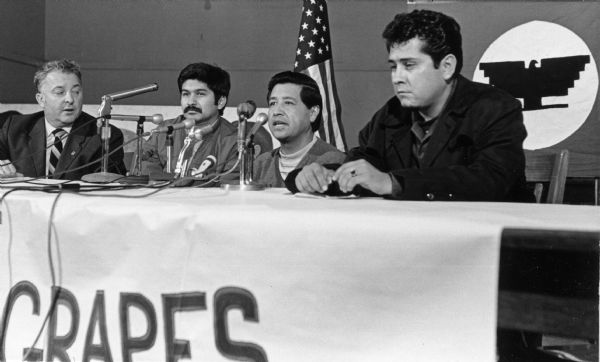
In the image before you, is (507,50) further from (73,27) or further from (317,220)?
(73,27)

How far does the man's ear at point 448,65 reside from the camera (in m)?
2.05

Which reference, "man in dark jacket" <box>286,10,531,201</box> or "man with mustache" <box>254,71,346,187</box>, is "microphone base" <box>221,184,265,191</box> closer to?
"man in dark jacket" <box>286,10,531,201</box>

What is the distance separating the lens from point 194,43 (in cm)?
517

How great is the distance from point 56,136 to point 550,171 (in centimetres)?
218

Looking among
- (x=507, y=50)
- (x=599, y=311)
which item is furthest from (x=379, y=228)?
(x=507, y=50)

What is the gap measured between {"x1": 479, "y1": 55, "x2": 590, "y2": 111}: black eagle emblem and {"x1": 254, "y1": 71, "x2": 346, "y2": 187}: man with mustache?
3.95 feet

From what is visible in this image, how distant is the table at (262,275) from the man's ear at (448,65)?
0.61 metres

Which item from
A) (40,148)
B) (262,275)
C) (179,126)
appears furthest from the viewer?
(40,148)

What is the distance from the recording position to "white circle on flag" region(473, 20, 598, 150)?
342 cm

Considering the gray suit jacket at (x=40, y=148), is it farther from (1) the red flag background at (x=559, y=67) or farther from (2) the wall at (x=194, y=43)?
(2) the wall at (x=194, y=43)

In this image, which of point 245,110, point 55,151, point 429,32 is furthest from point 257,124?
point 55,151

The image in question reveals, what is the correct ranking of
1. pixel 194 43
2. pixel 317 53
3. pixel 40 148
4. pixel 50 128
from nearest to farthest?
pixel 40 148
pixel 50 128
pixel 317 53
pixel 194 43

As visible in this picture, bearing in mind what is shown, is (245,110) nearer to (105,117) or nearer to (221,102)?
(105,117)

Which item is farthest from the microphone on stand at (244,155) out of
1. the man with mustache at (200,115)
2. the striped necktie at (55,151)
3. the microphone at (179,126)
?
the striped necktie at (55,151)
